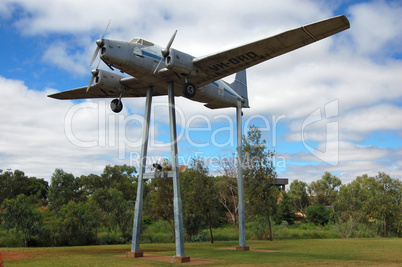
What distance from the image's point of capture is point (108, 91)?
18.9 metres

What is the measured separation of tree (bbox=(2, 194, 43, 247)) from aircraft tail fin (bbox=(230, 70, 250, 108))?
64.6 ft

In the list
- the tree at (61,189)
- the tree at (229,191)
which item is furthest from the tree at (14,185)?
the tree at (229,191)

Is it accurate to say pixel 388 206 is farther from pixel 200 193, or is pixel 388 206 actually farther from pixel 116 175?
pixel 116 175

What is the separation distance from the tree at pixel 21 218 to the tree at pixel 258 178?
18.1 m

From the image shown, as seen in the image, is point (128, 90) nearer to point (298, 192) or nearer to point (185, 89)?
point (185, 89)

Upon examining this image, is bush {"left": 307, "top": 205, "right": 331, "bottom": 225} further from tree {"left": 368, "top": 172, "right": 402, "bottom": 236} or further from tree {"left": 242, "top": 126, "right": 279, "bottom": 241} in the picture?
tree {"left": 242, "top": 126, "right": 279, "bottom": 241}

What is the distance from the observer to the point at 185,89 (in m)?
16.0

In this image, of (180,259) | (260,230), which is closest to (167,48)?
(180,259)

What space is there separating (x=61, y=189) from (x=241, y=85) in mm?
43130

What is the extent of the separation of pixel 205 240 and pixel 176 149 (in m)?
19.1

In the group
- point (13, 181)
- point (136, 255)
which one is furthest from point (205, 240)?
point (13, 181)

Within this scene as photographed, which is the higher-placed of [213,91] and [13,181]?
[213,91]

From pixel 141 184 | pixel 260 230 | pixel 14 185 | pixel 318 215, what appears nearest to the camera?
pixel 141 184

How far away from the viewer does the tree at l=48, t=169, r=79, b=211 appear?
5481 cm
